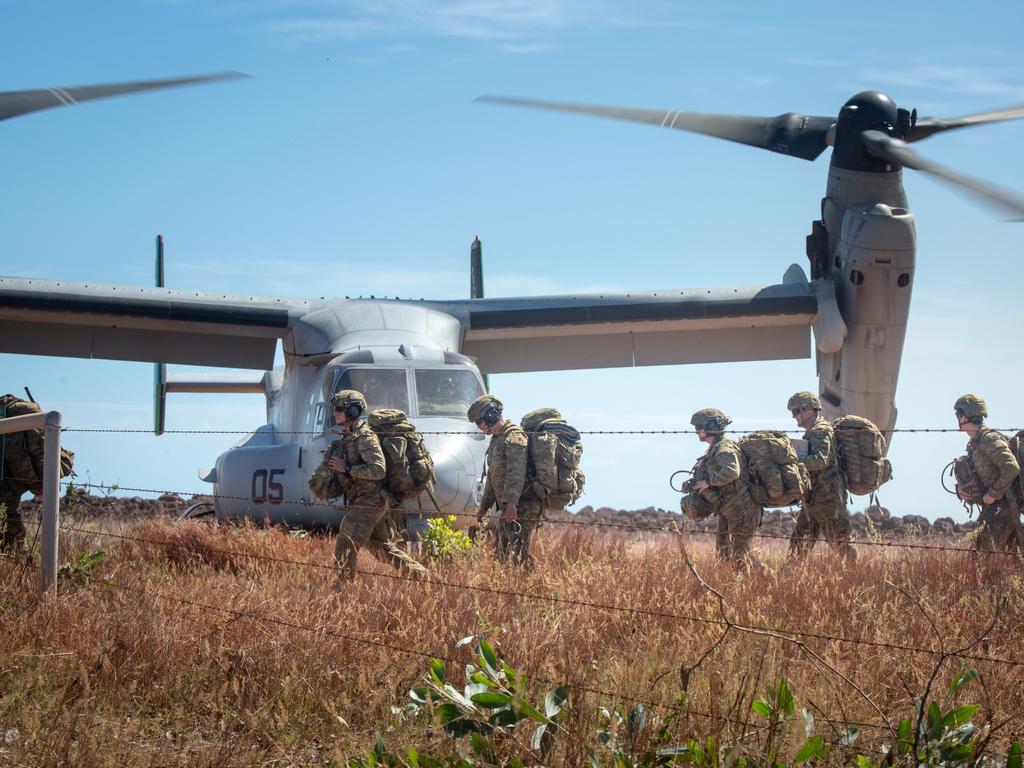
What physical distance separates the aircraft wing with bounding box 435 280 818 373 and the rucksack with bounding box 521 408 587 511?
460 centimetres

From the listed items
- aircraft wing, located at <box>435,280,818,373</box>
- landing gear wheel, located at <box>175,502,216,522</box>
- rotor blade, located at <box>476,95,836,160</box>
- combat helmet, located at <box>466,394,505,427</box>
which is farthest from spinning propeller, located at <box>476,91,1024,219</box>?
landing gear wheel, located at <box>175,502,216,522</box>

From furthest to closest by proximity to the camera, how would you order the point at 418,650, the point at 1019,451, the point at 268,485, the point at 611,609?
1. the point at 268,485
2. the point at 1019,451
3. the point at 611,609
4. the point at 418,650

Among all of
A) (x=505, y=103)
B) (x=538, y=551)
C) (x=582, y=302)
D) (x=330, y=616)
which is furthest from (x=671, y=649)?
(x=582, y=302)

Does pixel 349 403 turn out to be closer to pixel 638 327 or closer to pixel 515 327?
pixel 515 327

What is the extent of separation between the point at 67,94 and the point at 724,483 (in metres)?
6.76

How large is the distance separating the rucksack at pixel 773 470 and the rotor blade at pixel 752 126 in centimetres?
552

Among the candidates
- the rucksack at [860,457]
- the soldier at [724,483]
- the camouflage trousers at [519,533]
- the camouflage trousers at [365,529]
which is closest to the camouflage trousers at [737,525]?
the soldier at [724,483]

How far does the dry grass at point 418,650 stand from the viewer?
4.73m


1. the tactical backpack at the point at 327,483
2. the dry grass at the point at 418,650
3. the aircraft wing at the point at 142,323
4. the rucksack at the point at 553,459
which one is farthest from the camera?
the aircraft wing at the point at 142,323

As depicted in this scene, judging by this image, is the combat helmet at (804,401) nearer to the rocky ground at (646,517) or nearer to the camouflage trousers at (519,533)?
the camouflage trousers at (519,533)

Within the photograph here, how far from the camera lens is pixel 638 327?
14469 mm

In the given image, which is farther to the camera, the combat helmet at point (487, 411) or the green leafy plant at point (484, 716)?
the combat helmet at point (487, 411)

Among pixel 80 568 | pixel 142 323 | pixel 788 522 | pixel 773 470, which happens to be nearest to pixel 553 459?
pixel 773 470

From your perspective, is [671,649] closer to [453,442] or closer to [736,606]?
[736,606]
